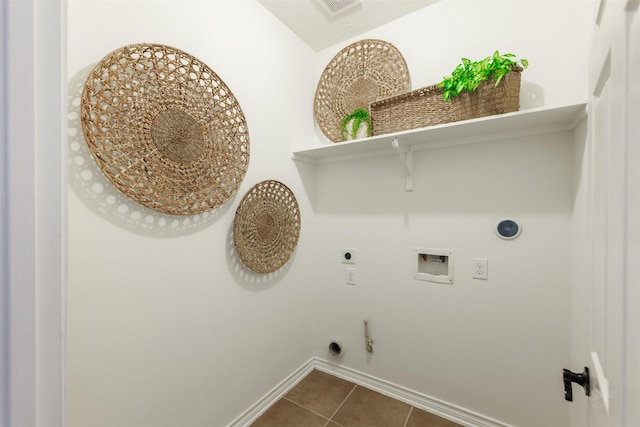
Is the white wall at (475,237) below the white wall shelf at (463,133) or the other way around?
below

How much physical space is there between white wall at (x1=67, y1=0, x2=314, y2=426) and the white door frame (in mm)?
794

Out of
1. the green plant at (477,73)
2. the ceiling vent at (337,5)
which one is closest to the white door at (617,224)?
the green plant at (477,73)

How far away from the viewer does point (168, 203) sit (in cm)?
113

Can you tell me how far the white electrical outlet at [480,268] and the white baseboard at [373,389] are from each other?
785 mm

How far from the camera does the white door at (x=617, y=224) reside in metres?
0.42

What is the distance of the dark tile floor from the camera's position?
1.53 m

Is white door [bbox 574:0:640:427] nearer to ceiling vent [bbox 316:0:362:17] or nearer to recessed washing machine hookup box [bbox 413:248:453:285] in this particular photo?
recessed washing machine hookup box [bbox 413:248:453:285]

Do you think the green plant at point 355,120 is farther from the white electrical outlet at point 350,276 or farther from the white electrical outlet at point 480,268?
the white electrical outlet at point 480,268

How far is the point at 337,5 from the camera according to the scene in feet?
5.27

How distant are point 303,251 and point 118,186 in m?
1.22

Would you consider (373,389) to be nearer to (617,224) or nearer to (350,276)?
(350,276)

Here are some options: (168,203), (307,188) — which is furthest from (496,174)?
(168,203)

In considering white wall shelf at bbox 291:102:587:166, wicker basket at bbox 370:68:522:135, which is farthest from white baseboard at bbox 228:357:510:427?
wicker basket at bbox 370:68:522:135

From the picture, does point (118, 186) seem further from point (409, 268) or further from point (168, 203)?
point (409, 268)
